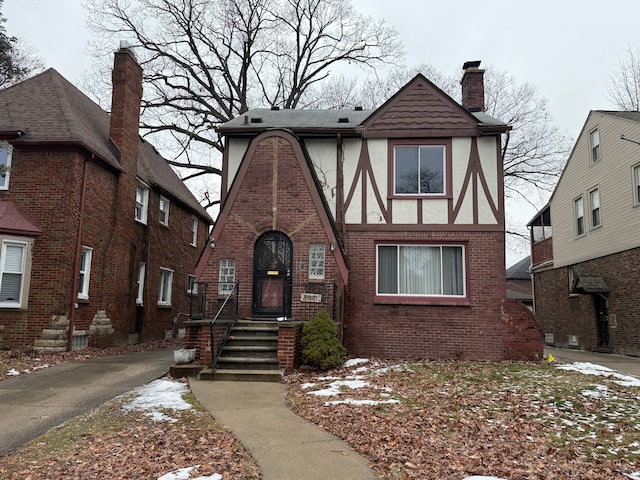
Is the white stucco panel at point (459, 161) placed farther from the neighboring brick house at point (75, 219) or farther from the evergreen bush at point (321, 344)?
the neighboring brick house at point (75, 219)

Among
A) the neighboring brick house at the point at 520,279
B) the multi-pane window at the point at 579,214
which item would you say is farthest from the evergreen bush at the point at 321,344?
the neighboring brick house at the point at 520,279

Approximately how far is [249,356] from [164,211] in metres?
11.5

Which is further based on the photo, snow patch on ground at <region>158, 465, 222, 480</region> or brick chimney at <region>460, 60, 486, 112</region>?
brick chimney at <region>460, 60, 486, 112</region>

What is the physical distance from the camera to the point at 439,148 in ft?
43.2

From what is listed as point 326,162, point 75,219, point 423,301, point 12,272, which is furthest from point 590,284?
point 12,272

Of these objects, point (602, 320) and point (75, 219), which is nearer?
point (75, 219)

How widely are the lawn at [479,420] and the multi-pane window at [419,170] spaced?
512 cm

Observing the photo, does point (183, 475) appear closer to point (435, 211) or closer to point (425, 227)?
point (425, 227)

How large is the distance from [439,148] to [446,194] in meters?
1.35

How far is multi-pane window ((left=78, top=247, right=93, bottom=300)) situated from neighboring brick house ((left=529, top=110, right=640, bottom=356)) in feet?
56.4

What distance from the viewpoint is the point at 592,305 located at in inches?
768

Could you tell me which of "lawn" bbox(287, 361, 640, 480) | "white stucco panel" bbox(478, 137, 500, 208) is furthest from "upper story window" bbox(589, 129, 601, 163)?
"lawn" bbox(287, 361, 640, 480)

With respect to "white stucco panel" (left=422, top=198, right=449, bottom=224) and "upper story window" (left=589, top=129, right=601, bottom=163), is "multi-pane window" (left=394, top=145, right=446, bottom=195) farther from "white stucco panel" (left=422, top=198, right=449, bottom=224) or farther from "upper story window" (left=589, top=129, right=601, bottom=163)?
"upper story window" (left=589, top=129, right=601, bottom=163)

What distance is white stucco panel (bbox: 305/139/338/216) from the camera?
13125mm
